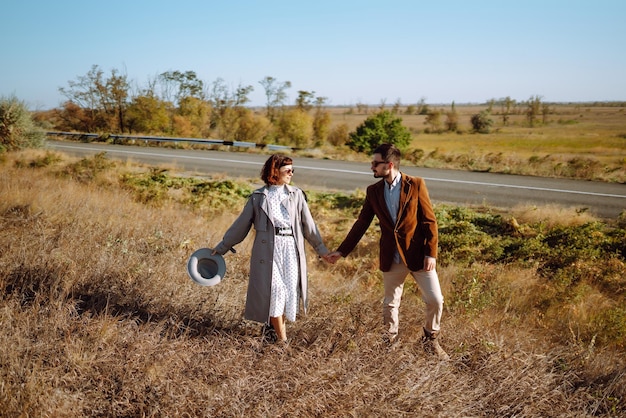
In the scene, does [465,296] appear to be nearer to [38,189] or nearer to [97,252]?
[97,252]

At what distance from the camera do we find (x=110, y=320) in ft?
12.5

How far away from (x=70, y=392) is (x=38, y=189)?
701 cm

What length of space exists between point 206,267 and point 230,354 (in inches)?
32.8

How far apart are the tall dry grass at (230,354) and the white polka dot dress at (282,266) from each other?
1.21ft

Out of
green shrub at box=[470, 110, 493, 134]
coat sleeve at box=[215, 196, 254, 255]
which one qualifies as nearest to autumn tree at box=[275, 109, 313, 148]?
coat sleeve at box=[215, 196, 254, 255]

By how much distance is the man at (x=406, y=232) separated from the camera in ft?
12.2

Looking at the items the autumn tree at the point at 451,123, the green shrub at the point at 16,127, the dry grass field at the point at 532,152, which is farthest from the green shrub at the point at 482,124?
the green shrub at the point at 16,127

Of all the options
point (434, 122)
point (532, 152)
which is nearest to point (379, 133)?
point (532, 152)

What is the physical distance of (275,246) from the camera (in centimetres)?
364

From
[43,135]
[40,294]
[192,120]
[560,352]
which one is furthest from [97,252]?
[192,120]

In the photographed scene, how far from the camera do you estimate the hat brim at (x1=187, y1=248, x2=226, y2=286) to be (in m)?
3.78

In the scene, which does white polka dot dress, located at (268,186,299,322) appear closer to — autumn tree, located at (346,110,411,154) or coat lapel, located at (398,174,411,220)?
coat lapel, located at (398,174,411,220)

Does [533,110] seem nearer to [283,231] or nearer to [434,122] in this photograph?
[434,122]

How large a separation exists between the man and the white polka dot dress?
40cm
